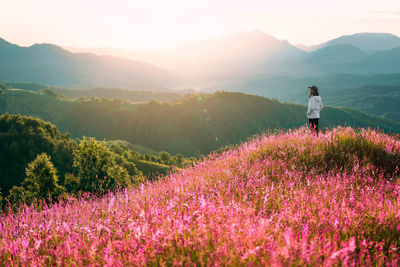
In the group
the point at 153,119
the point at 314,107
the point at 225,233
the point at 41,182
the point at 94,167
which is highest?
the point at 314,107

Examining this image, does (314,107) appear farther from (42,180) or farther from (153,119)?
(153,119)

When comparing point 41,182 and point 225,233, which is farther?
point 41,182

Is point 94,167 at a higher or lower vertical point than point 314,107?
lower

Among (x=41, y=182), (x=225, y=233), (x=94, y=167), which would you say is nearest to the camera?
(x=225, y=233)

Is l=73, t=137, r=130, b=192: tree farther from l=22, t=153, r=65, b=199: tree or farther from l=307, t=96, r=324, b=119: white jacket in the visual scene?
l=307, t=96, r=324, b=119: white jacket

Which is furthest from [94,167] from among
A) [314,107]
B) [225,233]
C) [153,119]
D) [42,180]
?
[153,119]

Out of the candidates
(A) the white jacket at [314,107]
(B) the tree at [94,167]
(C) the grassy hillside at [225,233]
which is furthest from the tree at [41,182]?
(A) the white jacket at [314,107]

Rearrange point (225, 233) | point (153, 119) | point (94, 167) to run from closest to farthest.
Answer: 1. point (225, 233)
2. point (94, 167)
3. point (153, 119)

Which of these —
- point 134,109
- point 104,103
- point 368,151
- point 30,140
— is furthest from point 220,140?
point 368,151

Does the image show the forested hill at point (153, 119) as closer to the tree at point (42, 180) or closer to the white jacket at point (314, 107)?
the tree at point (42, 180)

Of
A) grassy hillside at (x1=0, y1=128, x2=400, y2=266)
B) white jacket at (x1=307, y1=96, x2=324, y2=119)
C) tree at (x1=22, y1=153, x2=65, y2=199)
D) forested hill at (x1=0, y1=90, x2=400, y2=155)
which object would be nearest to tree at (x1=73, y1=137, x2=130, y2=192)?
tree at (x1=22, y1=153, x2=65, y2=199)

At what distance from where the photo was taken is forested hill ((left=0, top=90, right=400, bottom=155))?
274 feet

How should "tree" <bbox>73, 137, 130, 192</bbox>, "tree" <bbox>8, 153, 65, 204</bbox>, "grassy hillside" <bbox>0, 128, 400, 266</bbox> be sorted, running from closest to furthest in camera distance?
"grassy hillside" <bbox>0, 128, 400, 266</bbox> < "tree" <bbox>8, 153, 65, 204</bbox> < "tree" <bbox>73, 137, 130, 192</bbox>

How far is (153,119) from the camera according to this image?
89688mm
